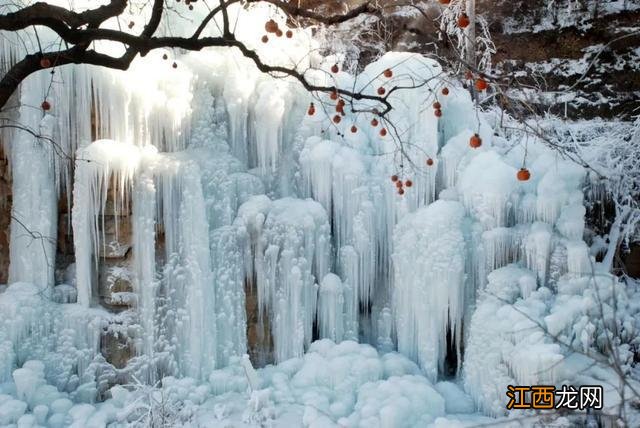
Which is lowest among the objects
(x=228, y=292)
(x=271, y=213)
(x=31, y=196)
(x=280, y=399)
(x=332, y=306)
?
(x=280, y=399)

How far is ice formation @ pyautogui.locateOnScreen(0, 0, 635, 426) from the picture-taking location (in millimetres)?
4871

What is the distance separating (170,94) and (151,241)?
1.39 m

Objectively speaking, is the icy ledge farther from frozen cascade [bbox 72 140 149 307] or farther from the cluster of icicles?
frozen cascade [bbox 72 140 149 307]

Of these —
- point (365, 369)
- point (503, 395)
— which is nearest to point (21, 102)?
point (365, 369)

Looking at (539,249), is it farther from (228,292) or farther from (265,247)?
(228,292)

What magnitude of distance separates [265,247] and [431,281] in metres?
1.57

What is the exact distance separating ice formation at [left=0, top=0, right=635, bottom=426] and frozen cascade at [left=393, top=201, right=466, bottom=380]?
17 mm

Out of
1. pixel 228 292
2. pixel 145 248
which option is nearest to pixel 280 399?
pixel 228 292

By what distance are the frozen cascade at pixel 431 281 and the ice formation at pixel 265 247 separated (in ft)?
0.06

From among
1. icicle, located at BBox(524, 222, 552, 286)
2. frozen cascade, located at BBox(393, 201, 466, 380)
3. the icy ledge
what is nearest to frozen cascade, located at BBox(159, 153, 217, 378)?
the icy ledge

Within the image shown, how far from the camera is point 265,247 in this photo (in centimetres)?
546

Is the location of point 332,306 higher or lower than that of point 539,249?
lower

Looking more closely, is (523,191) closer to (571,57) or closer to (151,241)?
(151,241)

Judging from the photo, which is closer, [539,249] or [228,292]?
[539,249]
